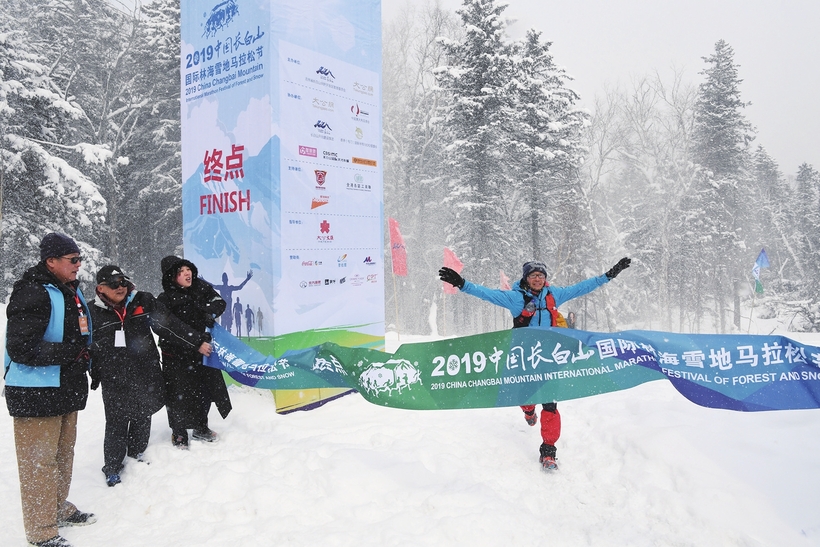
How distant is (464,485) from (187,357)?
9.88 ft

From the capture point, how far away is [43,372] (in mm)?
3660

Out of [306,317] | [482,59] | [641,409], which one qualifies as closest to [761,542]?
[641,409]

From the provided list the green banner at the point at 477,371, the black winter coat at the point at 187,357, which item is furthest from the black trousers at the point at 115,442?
the green banner at the point at 477,371

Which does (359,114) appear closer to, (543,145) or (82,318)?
(82,318)

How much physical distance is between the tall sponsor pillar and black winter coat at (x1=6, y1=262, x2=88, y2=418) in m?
2.64

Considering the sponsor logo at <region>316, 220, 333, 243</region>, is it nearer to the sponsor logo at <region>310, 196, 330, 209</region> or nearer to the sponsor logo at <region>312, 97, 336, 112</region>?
the sponsor logo at <region>310, 196, 330, 209</region>

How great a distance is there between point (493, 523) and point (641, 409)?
2.94 meters

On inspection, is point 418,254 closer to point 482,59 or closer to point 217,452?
point 482,59

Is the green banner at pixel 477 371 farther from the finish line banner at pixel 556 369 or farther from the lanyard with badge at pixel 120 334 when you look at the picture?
the lanyard with badge at pixel 120 334

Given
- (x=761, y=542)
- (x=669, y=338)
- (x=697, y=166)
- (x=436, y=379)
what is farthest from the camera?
(x=697, y=166)

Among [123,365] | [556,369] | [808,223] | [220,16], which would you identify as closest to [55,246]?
[123,365]

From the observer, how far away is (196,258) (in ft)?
23.9

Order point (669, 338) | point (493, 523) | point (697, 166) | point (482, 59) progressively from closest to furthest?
point (493, 523) → point (669, 338) → point (482, 59) → point (697, 166)

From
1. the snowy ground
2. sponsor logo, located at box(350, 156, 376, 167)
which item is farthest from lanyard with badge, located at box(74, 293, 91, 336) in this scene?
sponsor logo, located at box(350, 156, 376, 167)
